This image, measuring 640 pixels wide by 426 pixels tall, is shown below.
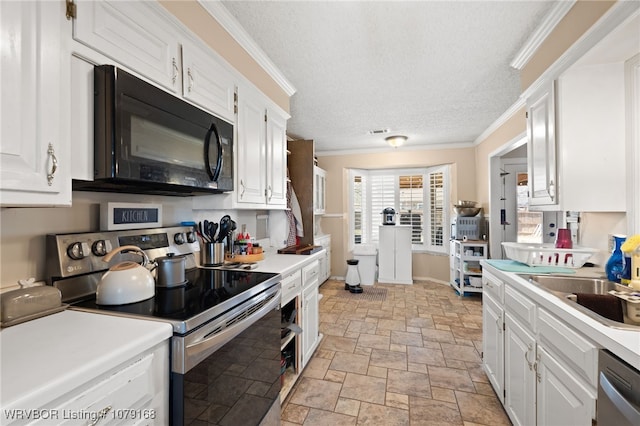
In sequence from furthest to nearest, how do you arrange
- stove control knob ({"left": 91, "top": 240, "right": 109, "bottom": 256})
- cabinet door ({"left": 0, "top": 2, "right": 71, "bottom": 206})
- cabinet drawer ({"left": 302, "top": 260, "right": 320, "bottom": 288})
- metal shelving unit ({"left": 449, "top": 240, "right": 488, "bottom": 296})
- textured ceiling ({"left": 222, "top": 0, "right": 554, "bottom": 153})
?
1. metal shelving unit ({"left": 449, "top": 240, "right": 488, "bottom": 296})
2. cabinet drawer ({"left": 302, "top": 260, "right": 320, "bottom": 288})
3. textured ceiling ({"left": 222, "top": 0, "right": 554, "bottom": 153})
4. stove control knob ({"left": 91, "top": 240, "right": 109, "bottom": 256})
5. cabinet door ({"left": 0, "top": 2, "right": 71, "bottom": 206})

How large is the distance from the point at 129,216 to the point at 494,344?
2480mm

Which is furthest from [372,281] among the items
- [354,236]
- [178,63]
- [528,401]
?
[178,63]

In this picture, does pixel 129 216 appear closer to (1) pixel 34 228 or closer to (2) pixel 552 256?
(1) pixel 34 228

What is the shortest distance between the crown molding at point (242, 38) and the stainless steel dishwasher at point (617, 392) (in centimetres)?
240

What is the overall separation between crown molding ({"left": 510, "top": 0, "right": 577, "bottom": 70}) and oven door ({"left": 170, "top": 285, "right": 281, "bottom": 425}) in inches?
90.1

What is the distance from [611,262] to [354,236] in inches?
165

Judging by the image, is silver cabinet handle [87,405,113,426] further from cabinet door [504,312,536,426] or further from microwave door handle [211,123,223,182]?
cabinet door [504,312,536,426]

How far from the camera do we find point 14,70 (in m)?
0.78

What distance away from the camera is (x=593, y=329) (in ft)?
3.15

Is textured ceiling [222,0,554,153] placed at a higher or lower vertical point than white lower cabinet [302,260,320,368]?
higher

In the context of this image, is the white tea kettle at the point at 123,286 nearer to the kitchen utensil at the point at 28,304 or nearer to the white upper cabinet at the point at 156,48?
the kitchen utensil at the point at 28,304

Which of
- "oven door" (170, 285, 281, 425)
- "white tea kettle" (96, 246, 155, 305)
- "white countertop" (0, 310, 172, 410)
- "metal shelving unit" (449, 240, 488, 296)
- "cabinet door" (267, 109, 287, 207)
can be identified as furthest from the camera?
"metal shelving unit" (449, 240, 488, 296)

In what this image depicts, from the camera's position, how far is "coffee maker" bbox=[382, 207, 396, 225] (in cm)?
511

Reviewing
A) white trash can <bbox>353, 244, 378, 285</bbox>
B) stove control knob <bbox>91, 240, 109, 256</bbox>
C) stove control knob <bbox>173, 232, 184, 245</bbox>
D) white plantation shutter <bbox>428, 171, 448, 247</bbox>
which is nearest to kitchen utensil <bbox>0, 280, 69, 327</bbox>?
stove control knob <bbox>91, 240, 109, 256</bbox>
